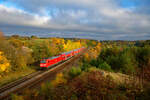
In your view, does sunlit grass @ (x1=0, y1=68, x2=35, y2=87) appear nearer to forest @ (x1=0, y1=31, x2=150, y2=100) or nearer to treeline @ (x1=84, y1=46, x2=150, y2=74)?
forest @ (x1=0, y1=31, x2=150, y2=100)

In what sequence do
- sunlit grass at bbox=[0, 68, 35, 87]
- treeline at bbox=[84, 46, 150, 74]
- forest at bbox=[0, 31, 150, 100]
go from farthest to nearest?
sunlit grass at bbox=[0, 68, 35, 87]
treeline at bbox=[84, 46, 150, 74]
forest at bbox=[0, 31, 150, 100]

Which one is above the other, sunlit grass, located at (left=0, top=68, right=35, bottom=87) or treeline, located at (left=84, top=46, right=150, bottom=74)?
treeline, located at (left=84, top=46, right=150, bottom=74)

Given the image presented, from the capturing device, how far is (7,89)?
42.9 feet

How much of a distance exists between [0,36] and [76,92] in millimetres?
24509

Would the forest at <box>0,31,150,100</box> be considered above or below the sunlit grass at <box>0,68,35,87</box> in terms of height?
above

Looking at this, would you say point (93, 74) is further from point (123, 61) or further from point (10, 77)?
point (10, 77)

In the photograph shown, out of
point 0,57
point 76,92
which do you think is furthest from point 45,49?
point 76,92

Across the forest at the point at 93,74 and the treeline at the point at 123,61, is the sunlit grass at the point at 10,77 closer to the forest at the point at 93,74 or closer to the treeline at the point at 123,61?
the forest at the point at 93,74

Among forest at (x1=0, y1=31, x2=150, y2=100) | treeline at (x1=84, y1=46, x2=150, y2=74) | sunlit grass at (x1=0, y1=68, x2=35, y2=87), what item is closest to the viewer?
forest at (x1=0, y1=31, x2=150, y2=100)

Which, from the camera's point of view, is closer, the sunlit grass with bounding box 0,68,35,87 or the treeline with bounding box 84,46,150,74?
the treeline with bounding box 84,46,150,74

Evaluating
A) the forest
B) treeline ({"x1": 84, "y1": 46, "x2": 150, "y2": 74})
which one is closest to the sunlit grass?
the forest

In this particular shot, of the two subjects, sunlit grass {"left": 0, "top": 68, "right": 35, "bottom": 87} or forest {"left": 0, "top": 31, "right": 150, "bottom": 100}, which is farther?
sunlit grass {"left": 0, "top": 68, "right": 35, "bottom": 87}

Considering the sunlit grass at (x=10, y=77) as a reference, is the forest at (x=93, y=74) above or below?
above

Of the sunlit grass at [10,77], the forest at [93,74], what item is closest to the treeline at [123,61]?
the forest at [93,74]
